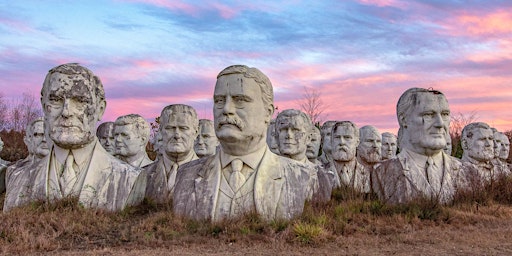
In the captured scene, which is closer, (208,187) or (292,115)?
(208,187)

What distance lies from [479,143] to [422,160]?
208 inches

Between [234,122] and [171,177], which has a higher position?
[234,122]

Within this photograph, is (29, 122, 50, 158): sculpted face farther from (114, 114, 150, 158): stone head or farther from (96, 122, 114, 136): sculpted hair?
(114, 114, 150, 158): stone head

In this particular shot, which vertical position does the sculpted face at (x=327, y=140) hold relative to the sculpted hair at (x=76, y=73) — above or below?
below

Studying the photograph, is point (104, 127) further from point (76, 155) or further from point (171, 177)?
point (76, 155)

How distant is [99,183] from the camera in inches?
361

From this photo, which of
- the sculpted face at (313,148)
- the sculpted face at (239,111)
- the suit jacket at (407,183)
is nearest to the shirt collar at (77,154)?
the sculpted face at (239,111)

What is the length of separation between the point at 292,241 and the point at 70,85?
435 centimetres

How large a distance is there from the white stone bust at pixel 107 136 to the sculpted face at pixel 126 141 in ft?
2.34

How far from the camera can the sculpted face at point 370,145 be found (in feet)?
51.2

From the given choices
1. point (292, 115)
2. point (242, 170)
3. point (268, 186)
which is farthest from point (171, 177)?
point (268, 186)

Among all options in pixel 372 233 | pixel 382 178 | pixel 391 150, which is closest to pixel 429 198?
pixel 382 178

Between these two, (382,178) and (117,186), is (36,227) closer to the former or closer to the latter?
(117,186)

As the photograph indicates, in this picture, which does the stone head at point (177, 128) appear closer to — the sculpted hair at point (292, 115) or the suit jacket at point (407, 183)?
the sculpted hair at point (292, 115)
